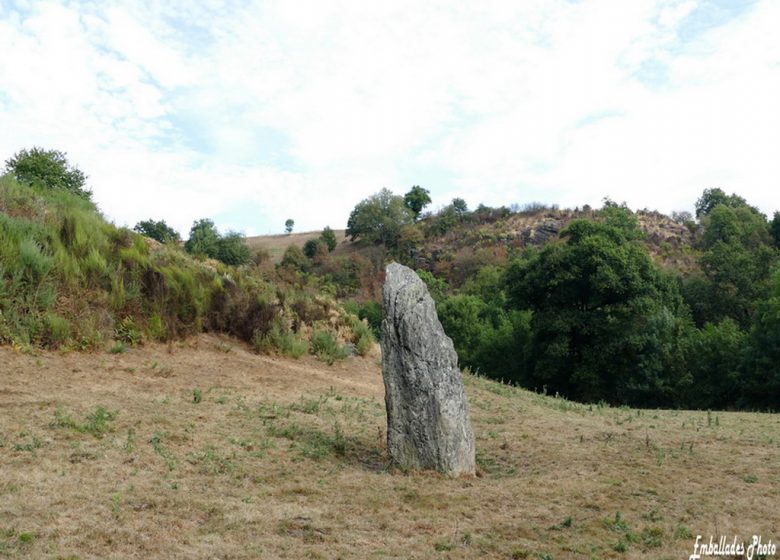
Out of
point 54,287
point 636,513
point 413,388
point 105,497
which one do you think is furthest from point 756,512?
point 54,287

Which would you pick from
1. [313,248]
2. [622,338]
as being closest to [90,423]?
[622,338]

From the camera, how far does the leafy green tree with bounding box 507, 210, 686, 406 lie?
3056 centimetres

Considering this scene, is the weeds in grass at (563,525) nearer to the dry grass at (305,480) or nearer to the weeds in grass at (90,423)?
the dry grass at (305,480)

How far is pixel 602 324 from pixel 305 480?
81.4ft

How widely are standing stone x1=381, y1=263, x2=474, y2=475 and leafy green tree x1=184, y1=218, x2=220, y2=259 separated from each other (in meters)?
33.0

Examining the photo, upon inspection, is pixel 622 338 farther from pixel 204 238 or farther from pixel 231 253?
pixel 204 238

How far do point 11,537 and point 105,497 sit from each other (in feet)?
3.87

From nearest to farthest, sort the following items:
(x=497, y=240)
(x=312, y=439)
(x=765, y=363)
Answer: (x=312, y=439) → (x=765, y=363) → (x=497, y=240)

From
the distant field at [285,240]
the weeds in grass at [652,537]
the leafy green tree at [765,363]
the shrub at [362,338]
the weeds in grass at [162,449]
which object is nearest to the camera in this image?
the weeds in grass at [652,537]

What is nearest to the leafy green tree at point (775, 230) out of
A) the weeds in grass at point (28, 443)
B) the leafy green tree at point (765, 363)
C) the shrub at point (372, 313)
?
the leafy green tree at point (765, 363)

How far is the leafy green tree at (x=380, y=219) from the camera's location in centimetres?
8456

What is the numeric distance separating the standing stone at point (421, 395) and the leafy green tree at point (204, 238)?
33.0 meters

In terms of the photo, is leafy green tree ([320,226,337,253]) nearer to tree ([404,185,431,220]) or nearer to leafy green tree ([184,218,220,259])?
tree ([404,185,431,220])

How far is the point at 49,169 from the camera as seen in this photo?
69.9ft
